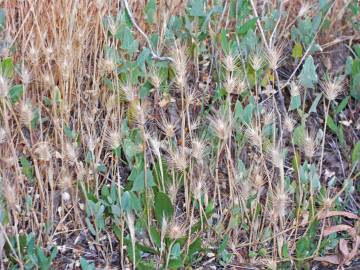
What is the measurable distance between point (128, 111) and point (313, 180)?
48cm

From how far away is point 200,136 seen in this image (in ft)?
5.56

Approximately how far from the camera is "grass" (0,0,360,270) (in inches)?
58.6

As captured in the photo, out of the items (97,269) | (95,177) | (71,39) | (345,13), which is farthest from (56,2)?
(345,13)

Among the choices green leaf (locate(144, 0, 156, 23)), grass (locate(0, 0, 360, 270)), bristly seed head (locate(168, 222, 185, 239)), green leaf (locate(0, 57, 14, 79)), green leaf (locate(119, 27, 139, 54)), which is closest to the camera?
bristly seed head (locate(168, 222, 185, 239))

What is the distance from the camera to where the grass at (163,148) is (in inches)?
58.6

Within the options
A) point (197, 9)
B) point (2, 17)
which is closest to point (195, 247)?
point (197, 9)

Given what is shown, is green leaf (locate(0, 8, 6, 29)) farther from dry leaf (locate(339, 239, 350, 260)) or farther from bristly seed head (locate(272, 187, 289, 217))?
dry leaf (locate(339, 239, 350, 260))

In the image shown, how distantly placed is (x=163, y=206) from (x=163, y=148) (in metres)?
0.26

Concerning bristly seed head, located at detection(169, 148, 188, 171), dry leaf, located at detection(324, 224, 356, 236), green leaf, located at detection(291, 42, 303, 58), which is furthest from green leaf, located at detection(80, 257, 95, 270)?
green leaf, located at detection(291, 42, 303, 58)

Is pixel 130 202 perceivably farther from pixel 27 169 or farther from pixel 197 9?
pixel 197 9

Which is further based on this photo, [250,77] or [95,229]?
[250,77]

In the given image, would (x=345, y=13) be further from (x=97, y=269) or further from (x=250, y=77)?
(x=97, y=269)

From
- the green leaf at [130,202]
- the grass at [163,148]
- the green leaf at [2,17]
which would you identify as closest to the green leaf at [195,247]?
the grass at [163,148]

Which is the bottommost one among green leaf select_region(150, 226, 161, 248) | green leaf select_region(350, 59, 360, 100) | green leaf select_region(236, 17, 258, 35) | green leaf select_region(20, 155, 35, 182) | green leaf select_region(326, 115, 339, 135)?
green leaf select_region(150, 226, 161, 248)
